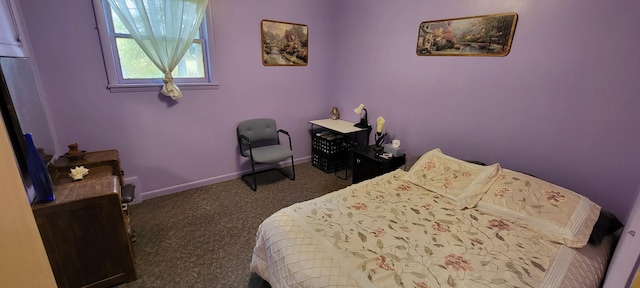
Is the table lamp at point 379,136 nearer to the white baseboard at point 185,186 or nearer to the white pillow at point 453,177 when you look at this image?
the white pillow at point 453,177

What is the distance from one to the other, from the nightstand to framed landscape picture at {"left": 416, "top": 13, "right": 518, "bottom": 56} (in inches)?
46.3

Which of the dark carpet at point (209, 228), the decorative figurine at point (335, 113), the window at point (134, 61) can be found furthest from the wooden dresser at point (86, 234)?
the decorative figurine at point (335, 113)

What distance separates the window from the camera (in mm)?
2365

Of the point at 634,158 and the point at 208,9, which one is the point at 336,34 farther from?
the point at 634,158

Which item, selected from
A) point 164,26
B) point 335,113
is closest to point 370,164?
point 335,113

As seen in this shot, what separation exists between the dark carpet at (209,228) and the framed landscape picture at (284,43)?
1532 mm

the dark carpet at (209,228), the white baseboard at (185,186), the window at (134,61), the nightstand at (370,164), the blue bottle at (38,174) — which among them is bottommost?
the dark carpet at (209,228)

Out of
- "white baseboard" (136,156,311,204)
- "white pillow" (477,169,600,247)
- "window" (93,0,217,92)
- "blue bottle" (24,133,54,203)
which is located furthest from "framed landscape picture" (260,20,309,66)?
"white pillow" (477,169,600,247)

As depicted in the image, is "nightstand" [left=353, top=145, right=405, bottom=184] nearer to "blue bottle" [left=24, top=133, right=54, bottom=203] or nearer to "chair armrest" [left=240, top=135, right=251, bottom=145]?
"chair armrest" [left=240, top=135, right=251, bottom=145]

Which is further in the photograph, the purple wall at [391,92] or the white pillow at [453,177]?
the white pillow at [453,177]

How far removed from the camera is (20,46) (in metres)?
1.89

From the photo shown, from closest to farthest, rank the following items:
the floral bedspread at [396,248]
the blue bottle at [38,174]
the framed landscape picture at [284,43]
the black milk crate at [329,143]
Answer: the floral bedspread at [396,248] < the blue bottle at [38,174] < the framed landscape picture at [284,43] < the black milk crate at [329,143]

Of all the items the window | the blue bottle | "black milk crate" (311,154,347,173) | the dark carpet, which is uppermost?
the window

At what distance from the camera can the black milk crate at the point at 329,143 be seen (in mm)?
3576
